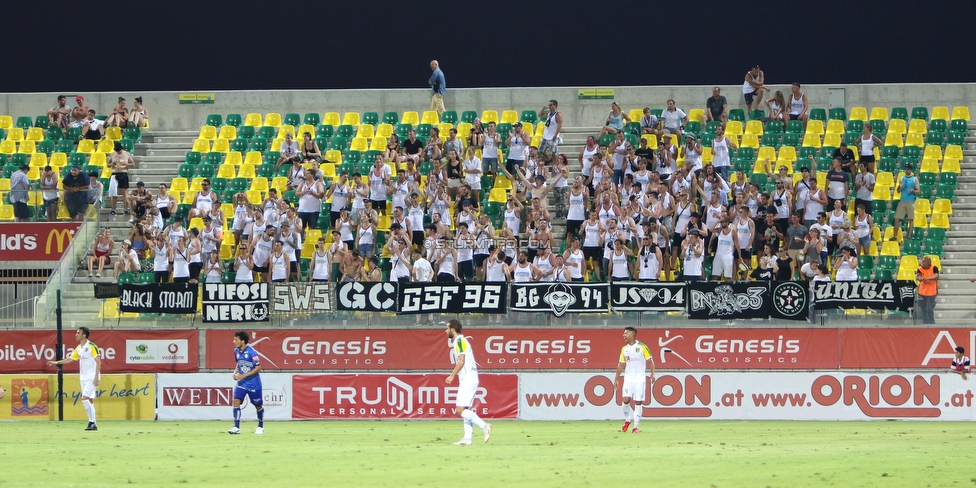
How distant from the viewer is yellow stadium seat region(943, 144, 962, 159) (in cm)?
3247

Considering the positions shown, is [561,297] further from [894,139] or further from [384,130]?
[894,139]

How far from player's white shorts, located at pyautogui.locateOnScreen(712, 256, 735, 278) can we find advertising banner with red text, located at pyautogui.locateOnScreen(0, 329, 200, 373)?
1123 cm

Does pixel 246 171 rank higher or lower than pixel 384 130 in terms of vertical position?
lower

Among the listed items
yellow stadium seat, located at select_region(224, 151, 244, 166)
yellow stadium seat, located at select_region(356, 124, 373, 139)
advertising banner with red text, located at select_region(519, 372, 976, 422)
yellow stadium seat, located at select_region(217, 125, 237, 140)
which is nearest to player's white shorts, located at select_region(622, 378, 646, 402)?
advertising banner with red text, located at select_region(519, 372, 976, 422)

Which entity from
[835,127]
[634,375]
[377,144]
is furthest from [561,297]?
[835,127]

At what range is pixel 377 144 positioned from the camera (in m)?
34.2

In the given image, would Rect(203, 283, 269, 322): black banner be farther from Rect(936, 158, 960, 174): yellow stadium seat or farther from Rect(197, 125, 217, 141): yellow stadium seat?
Rect(936, 158, 960, 174): yellow stadium seat

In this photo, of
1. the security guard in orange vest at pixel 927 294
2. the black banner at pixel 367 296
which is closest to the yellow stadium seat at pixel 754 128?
the security guard in orange vest at pixel 927 294

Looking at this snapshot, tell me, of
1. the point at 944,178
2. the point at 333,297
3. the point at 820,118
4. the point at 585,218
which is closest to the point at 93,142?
the point at 333,297

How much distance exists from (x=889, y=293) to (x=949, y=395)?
2.30m

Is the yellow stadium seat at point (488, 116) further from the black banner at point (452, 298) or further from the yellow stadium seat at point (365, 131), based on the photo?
the black banner at point (452, 298)

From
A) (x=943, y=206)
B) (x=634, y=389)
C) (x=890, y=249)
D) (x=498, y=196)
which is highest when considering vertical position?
(x=498, y=196)

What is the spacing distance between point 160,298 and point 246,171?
7.05 meters

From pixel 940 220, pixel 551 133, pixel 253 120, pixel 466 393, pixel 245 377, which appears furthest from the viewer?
pixel 253 120
